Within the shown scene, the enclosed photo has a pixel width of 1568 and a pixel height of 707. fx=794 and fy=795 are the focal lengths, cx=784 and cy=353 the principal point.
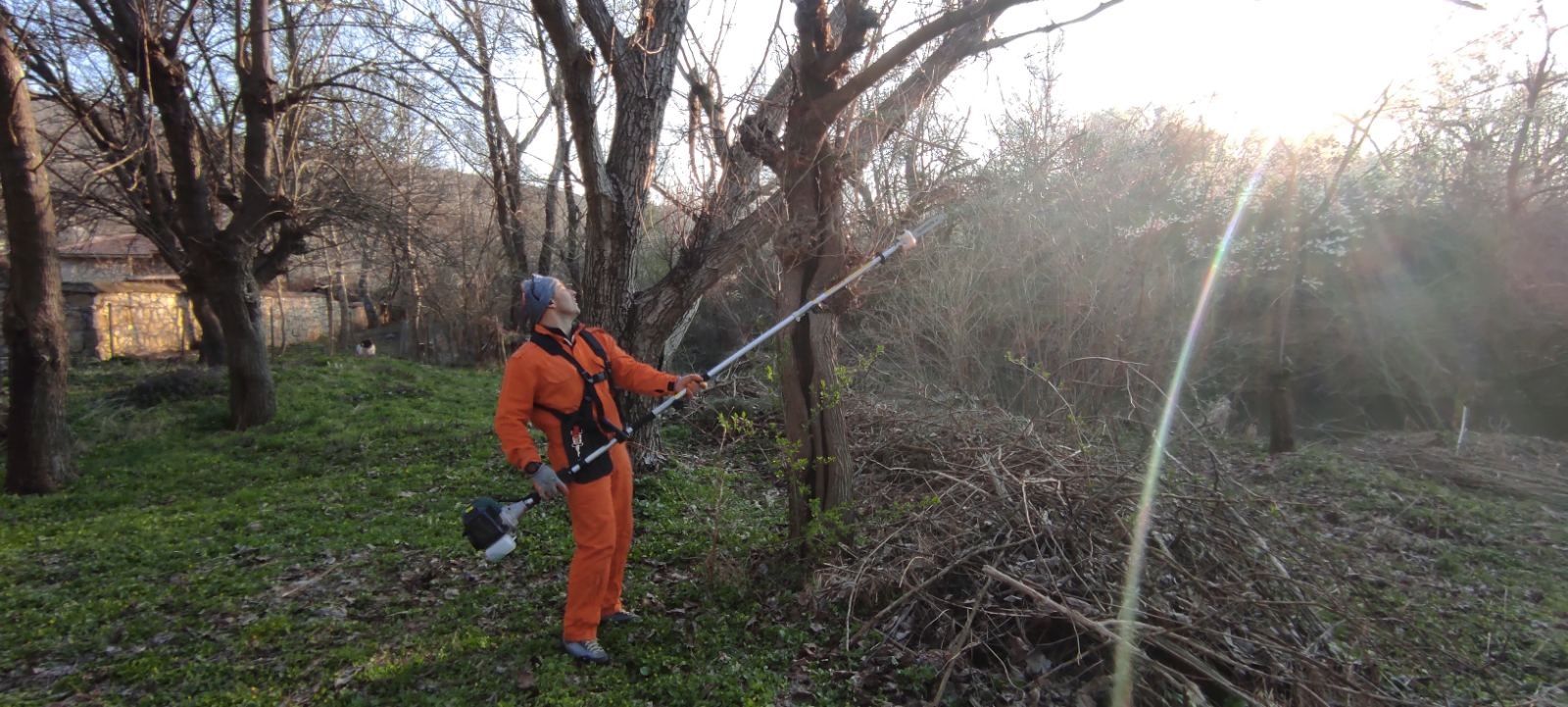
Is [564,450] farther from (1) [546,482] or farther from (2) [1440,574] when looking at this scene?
(2) [1440,574]

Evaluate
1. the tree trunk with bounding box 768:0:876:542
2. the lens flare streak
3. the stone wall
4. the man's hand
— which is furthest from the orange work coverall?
the stone wall

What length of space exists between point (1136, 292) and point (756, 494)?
5801mm

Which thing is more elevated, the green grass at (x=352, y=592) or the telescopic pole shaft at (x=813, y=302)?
the telescopic pole shaft at (x=813, y=302)

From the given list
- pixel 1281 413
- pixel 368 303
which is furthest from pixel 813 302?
pixel 368 303

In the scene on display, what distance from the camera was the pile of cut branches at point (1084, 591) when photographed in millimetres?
3746

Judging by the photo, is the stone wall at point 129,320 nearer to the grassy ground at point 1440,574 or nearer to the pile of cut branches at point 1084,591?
the pile of cut branches at point 1084,591

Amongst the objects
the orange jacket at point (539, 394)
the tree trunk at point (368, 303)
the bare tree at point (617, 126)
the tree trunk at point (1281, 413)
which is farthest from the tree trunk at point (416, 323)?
the tree trunk at point (1281, 413)

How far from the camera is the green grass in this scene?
387 cm

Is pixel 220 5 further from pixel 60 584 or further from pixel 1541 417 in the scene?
Result: pixel 1541 417

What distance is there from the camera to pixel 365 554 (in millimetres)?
5789

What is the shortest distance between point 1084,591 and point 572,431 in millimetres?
2814

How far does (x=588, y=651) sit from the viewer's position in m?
4.04

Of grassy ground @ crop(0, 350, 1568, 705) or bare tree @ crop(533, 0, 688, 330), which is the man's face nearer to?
grassy ground @ crop(0, 350, 1568, 705)

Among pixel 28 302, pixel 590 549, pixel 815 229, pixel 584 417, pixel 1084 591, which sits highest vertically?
pixel 815 229
